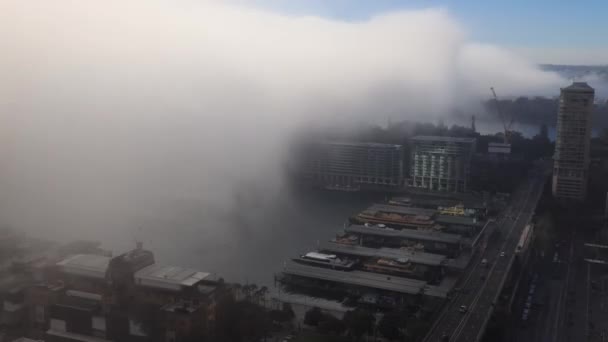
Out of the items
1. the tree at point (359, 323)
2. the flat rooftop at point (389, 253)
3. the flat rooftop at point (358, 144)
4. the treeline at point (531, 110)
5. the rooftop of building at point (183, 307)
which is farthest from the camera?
the treeline at point (531, 110)

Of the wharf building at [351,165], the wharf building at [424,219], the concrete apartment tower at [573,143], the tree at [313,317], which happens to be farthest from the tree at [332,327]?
the wharf building at [351,165]

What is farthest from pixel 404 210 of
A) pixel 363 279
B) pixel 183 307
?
pixel 183 307

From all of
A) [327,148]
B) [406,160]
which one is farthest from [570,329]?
[327,148]

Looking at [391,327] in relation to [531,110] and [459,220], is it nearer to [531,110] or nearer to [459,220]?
[459,220]

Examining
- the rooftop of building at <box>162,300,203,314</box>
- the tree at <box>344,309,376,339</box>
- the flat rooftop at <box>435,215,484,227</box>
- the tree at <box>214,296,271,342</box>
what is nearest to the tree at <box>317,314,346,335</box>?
the tree at <box>344,309,376,339</box>

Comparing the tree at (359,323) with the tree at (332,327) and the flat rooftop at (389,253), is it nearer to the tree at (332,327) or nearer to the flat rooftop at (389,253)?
the tree at (332,327)

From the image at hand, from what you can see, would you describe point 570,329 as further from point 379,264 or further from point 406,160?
Answer: point 406,160
